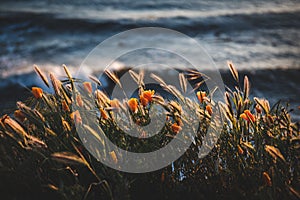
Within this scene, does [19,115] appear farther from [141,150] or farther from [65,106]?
[141,150]

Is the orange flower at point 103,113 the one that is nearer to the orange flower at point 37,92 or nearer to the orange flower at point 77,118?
the orange flower at point 77,118

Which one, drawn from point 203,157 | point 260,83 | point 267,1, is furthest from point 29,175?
point 267,1

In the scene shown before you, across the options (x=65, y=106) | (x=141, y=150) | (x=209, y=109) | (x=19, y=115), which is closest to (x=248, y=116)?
(x=209, y=109)

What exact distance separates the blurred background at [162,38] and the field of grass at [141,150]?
4.47 feet

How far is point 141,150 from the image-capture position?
1.51 metres

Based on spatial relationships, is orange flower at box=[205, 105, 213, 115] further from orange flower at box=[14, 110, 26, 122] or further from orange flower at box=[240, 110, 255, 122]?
orange flower at box=[14, 110, 26, 122]

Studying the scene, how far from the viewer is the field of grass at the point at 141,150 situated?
1.45 m

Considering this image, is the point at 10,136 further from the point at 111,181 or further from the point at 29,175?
the point at 111,181

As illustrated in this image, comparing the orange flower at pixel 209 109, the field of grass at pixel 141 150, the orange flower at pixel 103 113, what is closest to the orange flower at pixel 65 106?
the field of grass at pixel 141 150

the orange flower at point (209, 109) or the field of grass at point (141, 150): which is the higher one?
the orange flower at point (209, 109)

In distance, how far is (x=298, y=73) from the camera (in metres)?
3.38

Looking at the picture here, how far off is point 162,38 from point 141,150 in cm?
260

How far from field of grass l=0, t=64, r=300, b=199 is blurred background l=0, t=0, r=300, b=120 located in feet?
4.47

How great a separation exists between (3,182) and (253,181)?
31.8 inches
